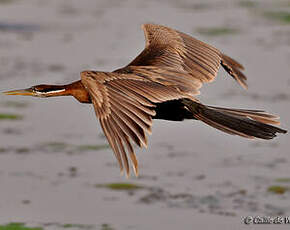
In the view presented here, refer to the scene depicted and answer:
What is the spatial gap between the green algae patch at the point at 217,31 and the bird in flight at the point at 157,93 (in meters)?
5.66

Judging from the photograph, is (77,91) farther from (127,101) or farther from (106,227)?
(106,227)

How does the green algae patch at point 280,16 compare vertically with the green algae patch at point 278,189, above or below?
above

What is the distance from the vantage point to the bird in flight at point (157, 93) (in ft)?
19.4

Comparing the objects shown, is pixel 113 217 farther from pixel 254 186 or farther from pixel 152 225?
pixel 254 186

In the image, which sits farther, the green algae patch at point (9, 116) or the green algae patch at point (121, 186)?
the green algae patch at point (9, 116)

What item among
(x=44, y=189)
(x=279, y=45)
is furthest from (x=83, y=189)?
(x=279, y=45)

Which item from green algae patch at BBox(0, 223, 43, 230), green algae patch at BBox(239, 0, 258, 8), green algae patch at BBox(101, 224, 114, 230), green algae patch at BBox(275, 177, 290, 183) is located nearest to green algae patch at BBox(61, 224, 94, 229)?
green algae patch at BBox(101, 224, 114, 230)

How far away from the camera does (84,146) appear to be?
33.0 feet

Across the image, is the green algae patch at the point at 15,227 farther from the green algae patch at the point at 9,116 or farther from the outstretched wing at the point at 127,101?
the green algae patch at the point at 9,116

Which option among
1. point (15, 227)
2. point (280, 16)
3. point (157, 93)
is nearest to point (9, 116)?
point (15, 227)

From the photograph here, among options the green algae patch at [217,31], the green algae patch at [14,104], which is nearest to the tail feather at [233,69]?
the green algae patch at [14,104]

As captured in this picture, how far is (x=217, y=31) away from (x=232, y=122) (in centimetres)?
762

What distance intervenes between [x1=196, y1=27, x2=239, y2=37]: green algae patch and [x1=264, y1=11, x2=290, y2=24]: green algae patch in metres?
0.99

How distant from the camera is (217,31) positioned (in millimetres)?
14375
